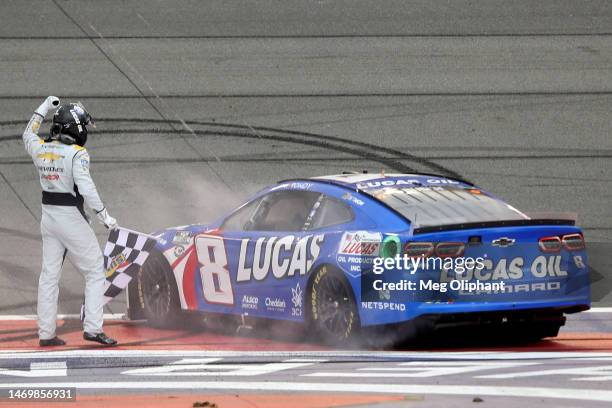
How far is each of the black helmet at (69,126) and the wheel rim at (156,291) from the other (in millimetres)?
1501

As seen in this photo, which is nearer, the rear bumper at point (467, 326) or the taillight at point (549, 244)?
the rear bumper at point (467, 326)

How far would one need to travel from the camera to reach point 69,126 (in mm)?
10320

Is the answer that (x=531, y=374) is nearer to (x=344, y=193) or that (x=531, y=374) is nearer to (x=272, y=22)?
(x=344, y=193)

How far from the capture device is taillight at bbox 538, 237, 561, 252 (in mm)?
9391

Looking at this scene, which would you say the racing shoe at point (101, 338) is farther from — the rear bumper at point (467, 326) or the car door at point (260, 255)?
the rear bumper at point (467, 326)

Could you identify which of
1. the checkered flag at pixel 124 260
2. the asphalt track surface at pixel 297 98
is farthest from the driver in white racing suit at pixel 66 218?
the asphalt track surface at pixel 297 98

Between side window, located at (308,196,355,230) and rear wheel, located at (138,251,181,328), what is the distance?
1.73m

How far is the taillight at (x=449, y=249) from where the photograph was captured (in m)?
9.10

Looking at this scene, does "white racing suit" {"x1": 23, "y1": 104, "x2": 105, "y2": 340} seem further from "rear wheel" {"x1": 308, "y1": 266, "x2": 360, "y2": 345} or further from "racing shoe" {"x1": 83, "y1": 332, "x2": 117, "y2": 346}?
"rear wheel" {"x1": 308, "y1": 266, "x2": 360, "y2": 345}

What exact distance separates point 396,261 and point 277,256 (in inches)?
50.9

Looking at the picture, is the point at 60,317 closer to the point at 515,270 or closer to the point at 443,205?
the point at 443,205

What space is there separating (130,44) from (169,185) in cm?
316

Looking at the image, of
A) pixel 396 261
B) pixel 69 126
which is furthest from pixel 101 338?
pixel 396 261

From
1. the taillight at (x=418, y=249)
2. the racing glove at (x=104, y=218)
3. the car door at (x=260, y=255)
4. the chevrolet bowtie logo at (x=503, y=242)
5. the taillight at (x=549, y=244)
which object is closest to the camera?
the taillight at (x=418, y=249)
